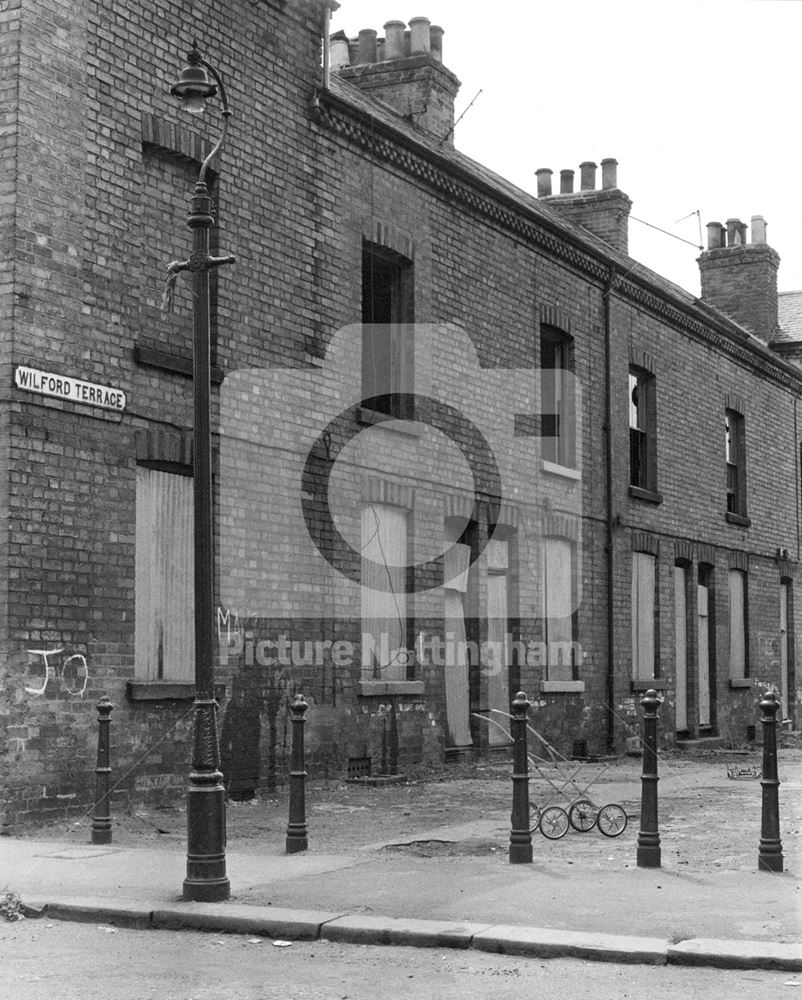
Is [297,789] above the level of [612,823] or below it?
above

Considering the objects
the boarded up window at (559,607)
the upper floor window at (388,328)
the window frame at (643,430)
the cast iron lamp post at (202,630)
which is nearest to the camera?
the cast iron lamp post at (202,630)

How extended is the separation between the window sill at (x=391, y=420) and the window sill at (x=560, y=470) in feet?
11.8

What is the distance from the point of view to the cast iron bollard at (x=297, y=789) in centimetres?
1064

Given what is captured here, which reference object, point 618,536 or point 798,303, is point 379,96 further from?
point 798,303

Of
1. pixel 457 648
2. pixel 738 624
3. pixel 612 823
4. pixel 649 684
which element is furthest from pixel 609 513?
pixel 612 823

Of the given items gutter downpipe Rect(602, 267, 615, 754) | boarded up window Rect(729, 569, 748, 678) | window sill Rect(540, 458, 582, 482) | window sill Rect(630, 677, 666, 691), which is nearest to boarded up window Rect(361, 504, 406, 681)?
window sill Rect(540, 458, 582, 482)

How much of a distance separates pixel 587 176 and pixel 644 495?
6.90 m

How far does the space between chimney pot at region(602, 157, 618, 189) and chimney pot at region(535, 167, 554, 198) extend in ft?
3.94

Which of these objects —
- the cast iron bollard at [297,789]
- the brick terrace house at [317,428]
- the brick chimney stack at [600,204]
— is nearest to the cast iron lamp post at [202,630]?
the cast iron bollard at [297,789]

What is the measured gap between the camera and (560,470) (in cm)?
2103

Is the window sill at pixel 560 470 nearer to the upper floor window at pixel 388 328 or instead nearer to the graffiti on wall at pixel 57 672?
the upper floor window at pixel 388 328

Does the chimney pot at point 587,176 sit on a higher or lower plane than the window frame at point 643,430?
higher

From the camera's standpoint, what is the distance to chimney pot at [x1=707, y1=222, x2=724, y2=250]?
32.6 meters

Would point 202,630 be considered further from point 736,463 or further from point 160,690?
point 736,463
